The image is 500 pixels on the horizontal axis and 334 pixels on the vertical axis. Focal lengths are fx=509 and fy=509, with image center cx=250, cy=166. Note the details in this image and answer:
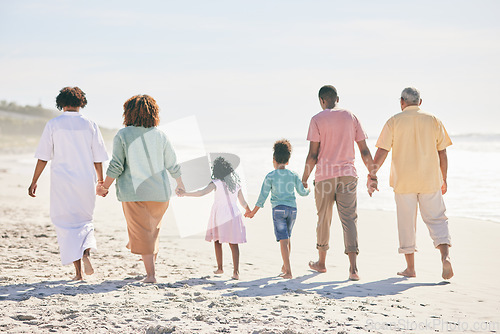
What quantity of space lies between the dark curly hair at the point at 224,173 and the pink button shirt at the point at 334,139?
92 cm

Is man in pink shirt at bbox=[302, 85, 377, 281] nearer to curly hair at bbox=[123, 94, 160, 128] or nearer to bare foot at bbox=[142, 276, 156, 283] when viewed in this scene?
curly hair at bbox=[123, 94, 160, 128]

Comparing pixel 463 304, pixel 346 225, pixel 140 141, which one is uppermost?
pixel 140 141

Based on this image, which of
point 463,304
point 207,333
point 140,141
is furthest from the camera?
point 140,141

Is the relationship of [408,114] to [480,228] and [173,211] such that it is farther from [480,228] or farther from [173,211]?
[173,211]

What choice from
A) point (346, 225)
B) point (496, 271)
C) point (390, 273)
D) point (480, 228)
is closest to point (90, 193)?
point (346, 225)

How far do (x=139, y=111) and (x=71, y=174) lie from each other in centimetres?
98

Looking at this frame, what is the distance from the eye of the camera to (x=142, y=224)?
4.95m

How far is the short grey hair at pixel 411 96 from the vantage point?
5602 millimetres

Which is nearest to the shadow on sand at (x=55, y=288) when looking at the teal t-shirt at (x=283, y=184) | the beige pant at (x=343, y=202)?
the teal t-shirt at (x=283, y=184)

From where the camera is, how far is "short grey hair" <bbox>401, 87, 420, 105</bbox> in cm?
560

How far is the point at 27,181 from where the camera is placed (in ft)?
55.7

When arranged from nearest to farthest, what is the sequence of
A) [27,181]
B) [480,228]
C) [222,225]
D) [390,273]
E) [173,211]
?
[222,225]
[390,273]
[480,228]
[173,211]
[27,181]

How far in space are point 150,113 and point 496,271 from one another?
14.3ft

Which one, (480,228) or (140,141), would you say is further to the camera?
(480,228)
